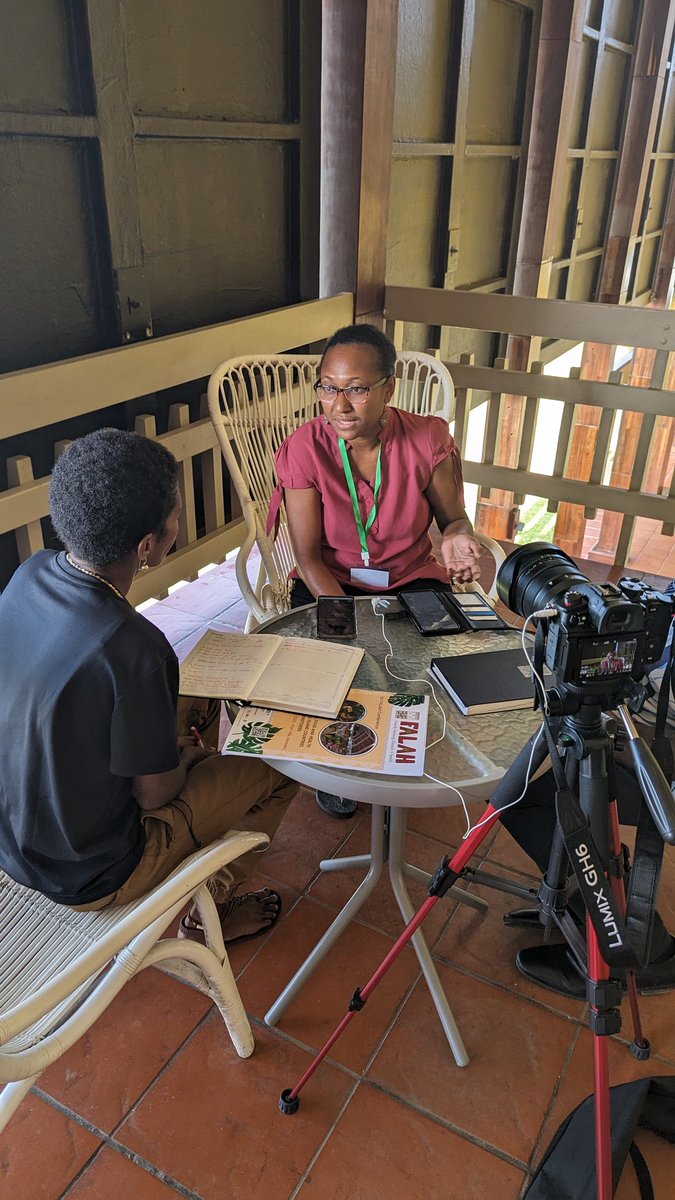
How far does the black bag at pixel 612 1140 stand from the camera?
120 centimetres

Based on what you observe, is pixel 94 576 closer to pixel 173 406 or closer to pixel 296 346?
pixel 173 406

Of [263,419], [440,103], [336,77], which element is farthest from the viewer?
[440,103]

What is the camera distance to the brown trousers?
4.02 feet

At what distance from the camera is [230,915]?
1664 millimetres

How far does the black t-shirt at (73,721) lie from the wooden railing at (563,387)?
218 cm

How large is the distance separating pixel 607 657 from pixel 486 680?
0.46m

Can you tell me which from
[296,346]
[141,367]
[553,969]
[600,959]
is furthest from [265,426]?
[600,959]

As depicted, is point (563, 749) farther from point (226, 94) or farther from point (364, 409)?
point (226, 94)

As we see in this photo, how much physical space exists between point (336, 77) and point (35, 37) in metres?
1.24

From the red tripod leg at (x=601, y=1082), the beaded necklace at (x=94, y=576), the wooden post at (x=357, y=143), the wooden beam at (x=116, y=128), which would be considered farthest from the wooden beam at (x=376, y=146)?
the red tripod leg at (x=601, y=1082)

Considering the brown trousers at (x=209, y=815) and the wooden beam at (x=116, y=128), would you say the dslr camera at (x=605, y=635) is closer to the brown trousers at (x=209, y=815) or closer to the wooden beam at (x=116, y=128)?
the brown trousers at (x=209, y=815)

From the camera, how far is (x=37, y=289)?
205 centimetres

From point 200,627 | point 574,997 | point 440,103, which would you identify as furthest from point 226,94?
point 574,997

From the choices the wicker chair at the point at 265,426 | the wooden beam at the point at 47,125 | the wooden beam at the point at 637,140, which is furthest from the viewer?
the wooden beam at the point at 637,140
